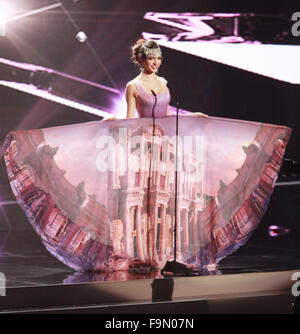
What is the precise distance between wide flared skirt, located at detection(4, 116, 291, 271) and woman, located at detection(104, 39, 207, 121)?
262 millimetres

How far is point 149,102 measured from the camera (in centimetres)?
445

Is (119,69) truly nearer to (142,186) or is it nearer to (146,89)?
(146,89)

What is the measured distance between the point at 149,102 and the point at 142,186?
1.94ft

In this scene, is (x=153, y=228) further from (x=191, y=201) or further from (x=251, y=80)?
(x=251, y=80)

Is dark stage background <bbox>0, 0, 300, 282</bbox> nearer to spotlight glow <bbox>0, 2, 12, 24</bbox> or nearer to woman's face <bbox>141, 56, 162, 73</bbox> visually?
spotlight glow <bbox>0, 2, 12, 24</bbox>

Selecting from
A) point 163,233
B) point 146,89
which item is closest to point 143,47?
point 146,89

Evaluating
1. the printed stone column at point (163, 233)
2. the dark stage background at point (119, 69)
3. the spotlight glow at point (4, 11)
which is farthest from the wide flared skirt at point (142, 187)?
the spotlight glow at point (4, 11)

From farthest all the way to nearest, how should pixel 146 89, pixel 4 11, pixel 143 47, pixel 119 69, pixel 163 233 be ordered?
1. pixel 119 69
2. pixel 4 11
3. pixel 146 89
4. pixel 143 47
5. pixel 163 233

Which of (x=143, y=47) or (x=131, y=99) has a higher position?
(x=143, y=47)

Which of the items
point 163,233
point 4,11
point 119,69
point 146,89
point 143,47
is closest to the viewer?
point 163,233

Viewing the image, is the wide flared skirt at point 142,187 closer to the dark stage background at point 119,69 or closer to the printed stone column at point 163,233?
the printed stone column at point 163,233

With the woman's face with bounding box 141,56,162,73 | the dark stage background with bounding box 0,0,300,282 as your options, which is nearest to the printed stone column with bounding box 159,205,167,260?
the woman's face with bounding box 141,56,162,73

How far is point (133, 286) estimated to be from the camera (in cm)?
366

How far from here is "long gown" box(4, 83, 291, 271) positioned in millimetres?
4238
